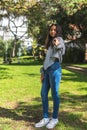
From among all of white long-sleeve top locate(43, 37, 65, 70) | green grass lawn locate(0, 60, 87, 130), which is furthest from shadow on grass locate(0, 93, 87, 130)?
white long-sleeve top locate(43, 37, 65, 70)

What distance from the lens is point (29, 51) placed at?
5725 centimetres

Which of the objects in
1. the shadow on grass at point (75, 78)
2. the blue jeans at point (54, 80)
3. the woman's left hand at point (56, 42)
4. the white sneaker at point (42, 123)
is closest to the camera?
the woman's left hand at point (56, 42)

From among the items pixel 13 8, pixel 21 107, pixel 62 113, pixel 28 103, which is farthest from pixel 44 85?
pixel 13 8

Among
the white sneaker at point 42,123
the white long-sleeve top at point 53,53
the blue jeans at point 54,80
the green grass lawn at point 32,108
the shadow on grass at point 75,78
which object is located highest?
the white long-sleeve top at point 53,53

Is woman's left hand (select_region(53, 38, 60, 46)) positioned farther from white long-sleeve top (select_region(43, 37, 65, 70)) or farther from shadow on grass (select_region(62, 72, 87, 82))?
shadow on grass (select_region(62, 72, 87, 82))

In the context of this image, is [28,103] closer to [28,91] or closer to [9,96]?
[9,96]

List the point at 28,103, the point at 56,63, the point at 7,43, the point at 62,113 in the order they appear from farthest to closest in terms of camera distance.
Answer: the point at 7,43 < the point at 28,103 < the point at 62,113 < the point at 56,63

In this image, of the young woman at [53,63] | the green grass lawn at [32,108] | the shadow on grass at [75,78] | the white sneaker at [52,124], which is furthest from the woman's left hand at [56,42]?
the shadow on grass at [75,78]

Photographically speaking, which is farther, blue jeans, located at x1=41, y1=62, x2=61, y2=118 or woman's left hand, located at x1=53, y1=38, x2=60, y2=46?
blue jeans, located at x1=41, y1=62, x2=61, y2=118

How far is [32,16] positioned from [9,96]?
9869 millimetres

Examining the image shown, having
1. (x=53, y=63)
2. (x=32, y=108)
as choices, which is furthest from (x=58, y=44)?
(x=32, y=108)

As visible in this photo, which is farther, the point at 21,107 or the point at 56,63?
the point at 21,107

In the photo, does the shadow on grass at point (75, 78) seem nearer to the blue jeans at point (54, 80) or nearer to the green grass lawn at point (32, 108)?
the green grass lawn at point (32, 108)

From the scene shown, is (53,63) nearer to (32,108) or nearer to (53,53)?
(53,53)
